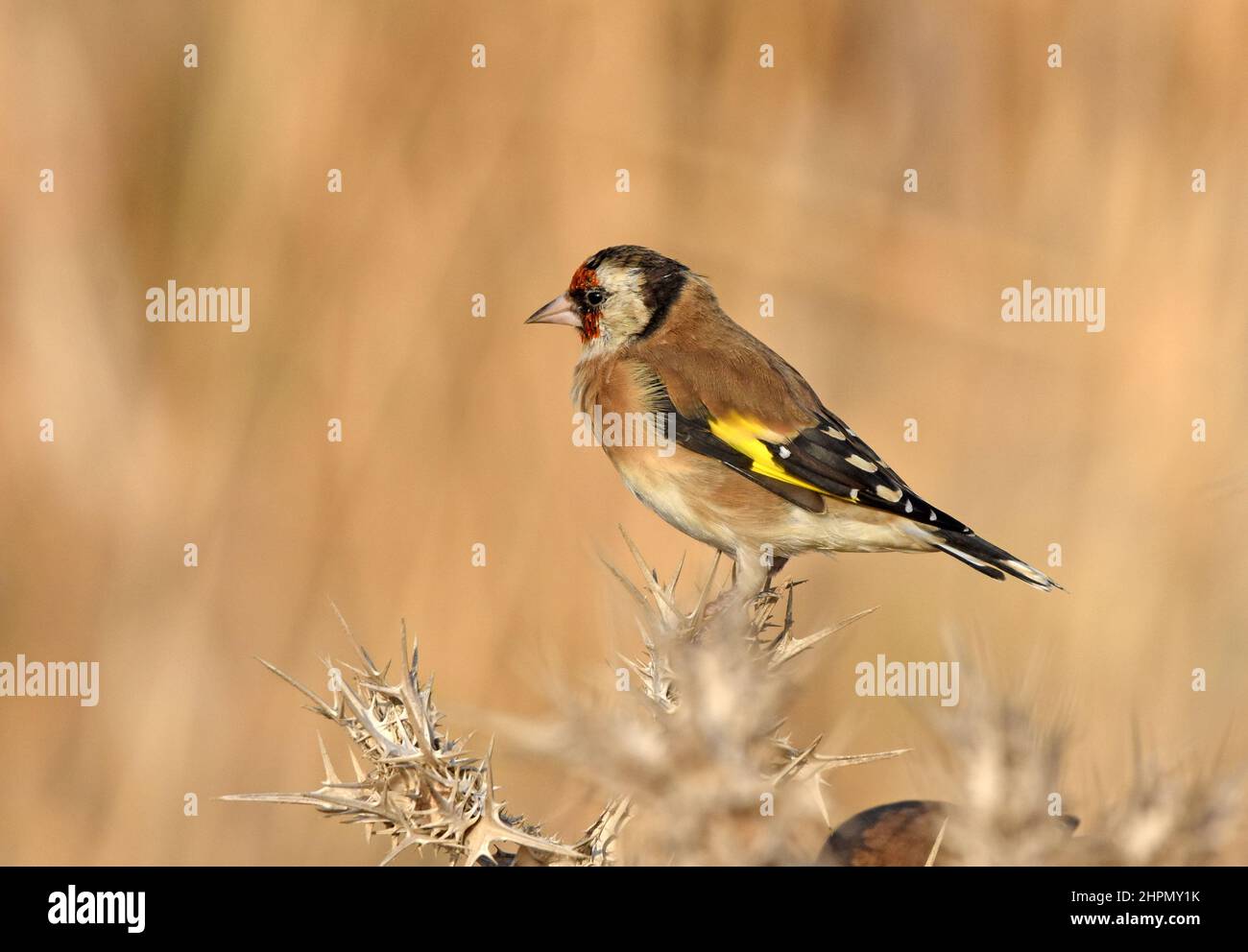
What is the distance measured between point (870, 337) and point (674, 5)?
1464mm

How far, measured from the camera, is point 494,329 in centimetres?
487

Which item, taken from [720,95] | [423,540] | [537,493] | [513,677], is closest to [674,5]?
[720,95]

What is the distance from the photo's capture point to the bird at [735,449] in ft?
12.8

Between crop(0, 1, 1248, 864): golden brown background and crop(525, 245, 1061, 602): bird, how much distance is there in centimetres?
62

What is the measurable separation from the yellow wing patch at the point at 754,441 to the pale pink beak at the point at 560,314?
2.18 feet

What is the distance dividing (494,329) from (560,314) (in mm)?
540

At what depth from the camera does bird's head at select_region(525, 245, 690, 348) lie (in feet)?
14.1

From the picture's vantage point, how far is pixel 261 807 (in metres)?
4.53
